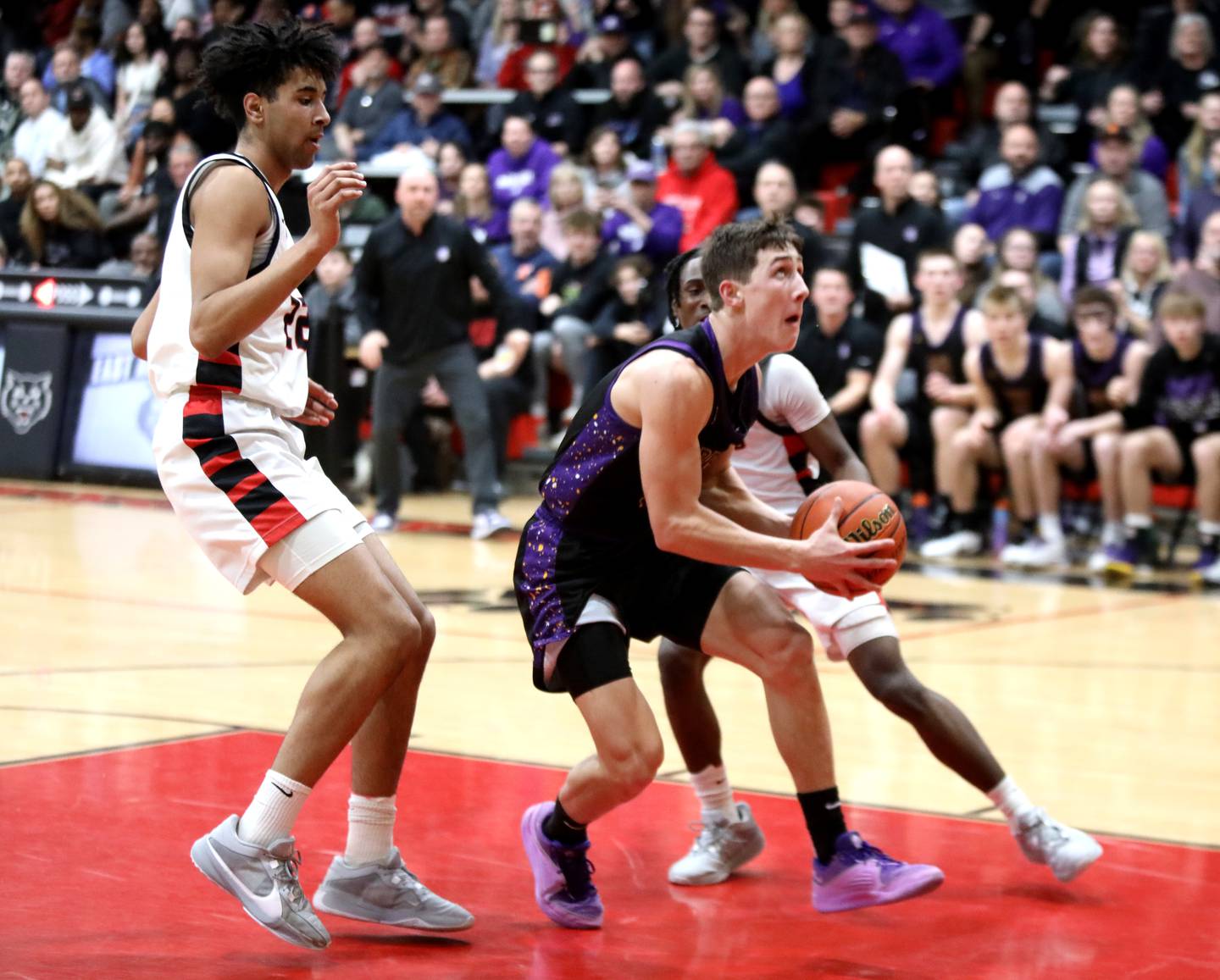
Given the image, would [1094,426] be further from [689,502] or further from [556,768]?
[689,502]

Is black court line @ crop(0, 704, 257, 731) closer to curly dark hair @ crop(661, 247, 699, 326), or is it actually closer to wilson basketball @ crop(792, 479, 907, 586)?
curly dark hair @ crop(661, 247, 699, 326)

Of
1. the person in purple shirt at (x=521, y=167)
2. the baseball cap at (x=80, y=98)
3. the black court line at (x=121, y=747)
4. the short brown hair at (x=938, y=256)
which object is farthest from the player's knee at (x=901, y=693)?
the baseball cap at (x=80, y=98)

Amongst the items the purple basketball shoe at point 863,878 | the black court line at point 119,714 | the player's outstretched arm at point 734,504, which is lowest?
the black court line at point 119,714

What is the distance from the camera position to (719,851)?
4.48 m

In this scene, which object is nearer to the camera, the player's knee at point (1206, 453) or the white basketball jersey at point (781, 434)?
the white basketball jersey at point (781, 434)

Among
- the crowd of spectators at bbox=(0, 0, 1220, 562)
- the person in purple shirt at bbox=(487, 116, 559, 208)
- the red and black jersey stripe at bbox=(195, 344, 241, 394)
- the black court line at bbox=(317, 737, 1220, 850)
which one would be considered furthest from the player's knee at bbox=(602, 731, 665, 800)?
the person in purple shirt at bbox=(487, 116, 559, 208)

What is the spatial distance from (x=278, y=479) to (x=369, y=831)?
80cm

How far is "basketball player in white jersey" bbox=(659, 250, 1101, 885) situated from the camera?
4449mm

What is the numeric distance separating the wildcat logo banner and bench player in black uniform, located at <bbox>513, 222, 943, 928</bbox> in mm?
9269

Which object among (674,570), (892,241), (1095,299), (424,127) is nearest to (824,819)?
(674,570)

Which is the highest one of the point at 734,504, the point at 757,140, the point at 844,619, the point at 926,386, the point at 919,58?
the point at 919,58

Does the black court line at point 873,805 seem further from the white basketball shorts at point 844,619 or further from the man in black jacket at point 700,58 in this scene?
the man in black jacket at point 700,58

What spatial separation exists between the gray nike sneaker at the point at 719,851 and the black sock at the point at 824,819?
0.92 ft

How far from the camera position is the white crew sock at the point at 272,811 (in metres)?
3.73
